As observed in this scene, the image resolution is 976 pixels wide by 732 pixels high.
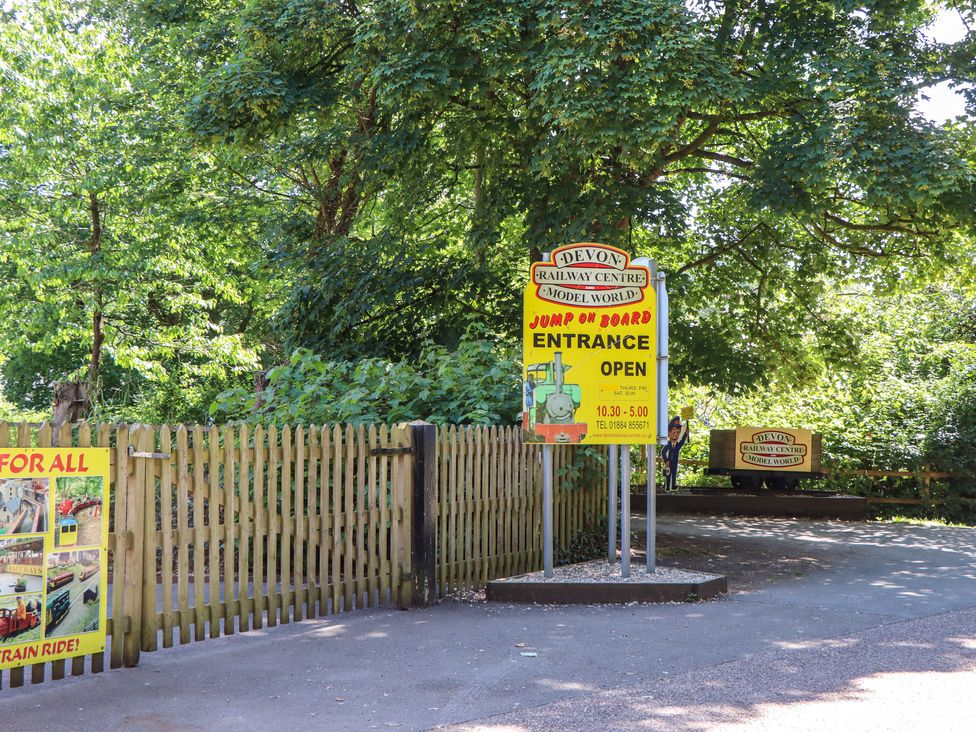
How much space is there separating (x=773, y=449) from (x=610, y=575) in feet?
37.8

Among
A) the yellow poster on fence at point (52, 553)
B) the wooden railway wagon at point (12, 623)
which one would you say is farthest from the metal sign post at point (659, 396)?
the wooden railway wagon at point (12, 623)

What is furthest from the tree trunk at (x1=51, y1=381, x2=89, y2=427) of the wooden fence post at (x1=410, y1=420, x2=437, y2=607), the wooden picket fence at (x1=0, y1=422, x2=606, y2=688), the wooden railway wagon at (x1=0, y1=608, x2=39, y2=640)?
the wooden railway wagon at (x1=0, y1=608, x2=39, y2=640)

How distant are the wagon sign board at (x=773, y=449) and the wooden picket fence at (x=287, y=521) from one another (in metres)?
10.1

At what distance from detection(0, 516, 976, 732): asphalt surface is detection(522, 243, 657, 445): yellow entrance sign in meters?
1.85

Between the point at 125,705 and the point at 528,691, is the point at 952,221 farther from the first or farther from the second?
the point at 125,705

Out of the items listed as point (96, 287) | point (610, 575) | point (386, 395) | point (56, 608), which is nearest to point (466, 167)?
point (386, 395)

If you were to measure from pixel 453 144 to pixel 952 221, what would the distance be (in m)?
7.41

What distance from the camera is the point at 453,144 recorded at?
49.9 ft

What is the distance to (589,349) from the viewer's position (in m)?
9.95

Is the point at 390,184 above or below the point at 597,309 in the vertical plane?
above

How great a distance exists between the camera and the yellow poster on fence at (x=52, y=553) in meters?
5.64

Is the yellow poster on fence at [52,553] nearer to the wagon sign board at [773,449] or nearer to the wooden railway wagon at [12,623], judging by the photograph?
the wooden railway wagon at [12,623]

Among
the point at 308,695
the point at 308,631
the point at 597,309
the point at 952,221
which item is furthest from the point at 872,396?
the point at 308,695

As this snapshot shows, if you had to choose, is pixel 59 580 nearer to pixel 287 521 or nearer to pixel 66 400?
pixel 287 521
